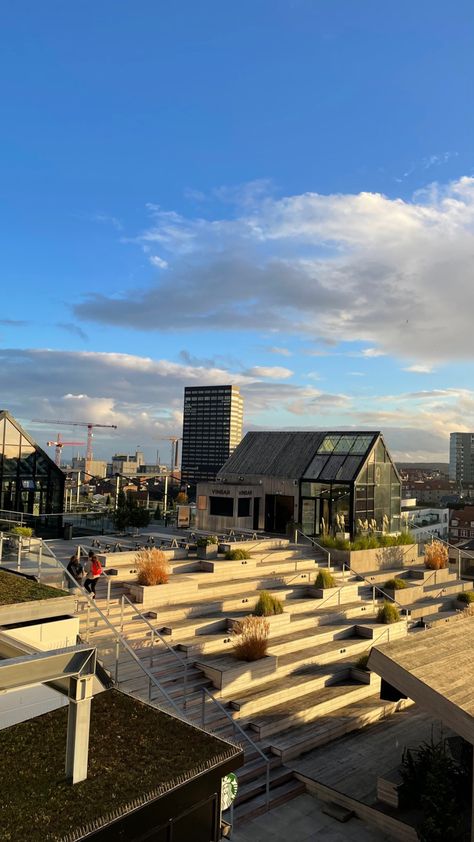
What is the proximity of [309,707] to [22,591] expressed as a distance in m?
6.64

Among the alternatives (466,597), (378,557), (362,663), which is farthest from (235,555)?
(466,597)

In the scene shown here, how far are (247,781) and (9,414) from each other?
69.8ft

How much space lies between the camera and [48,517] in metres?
25.8

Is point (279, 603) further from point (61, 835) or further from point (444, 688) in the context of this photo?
point (61, 835)

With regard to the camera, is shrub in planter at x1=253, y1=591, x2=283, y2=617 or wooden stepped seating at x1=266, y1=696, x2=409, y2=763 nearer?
wooden stepped seating at x1=266, y1=696, x2=409, y2=763

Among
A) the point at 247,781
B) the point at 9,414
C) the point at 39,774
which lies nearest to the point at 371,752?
the point at 247,781

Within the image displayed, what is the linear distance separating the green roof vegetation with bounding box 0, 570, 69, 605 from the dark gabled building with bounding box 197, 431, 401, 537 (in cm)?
1469

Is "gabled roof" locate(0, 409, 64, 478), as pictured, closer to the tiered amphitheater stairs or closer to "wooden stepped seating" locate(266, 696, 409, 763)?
the tiered amphitheater stairs

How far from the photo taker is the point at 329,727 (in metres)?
12.6

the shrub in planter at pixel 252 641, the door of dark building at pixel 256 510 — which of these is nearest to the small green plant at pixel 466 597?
the door of dark building at pixel 256 510

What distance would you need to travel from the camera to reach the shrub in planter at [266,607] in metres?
15.8

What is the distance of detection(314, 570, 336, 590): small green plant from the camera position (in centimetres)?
1905

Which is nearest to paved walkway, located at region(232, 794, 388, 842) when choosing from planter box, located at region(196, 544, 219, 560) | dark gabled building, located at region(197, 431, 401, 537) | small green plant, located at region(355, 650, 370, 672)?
small green plant, located at region(355, 650, 370, 672)

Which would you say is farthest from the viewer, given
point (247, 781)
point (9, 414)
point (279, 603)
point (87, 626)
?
point (9, 414)
